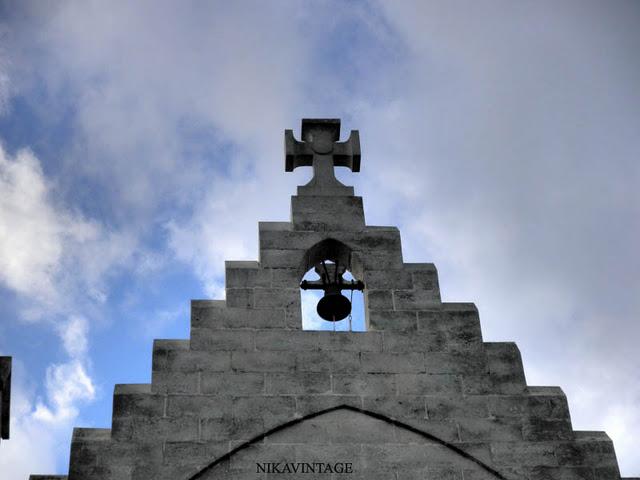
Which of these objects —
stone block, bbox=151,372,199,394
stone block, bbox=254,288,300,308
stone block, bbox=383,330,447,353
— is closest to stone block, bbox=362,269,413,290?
stone block, bbox=383,330,447,353

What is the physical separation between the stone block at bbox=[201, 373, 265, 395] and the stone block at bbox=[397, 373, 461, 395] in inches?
67.0

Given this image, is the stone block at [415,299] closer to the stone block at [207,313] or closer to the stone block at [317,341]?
the stone block at [317,341]

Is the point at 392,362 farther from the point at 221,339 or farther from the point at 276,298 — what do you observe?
the point at 221,339

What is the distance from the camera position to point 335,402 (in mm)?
13055

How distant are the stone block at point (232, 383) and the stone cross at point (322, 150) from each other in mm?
3561

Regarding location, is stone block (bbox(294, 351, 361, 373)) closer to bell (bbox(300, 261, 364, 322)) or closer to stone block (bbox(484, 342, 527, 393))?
stone block (bbox(484, 342, 527, 393))

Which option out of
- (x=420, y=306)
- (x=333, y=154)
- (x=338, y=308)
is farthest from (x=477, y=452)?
(x=333, y=154)

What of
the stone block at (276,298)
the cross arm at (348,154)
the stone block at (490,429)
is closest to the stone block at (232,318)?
the stone block at (276,298)

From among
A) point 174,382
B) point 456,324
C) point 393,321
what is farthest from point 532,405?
point 174,382

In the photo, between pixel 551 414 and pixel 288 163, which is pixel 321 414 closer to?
pixel 551 414

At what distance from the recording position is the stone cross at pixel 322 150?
1586cm

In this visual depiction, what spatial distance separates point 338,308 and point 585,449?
4189 millimetres

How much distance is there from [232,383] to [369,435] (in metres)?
1.73

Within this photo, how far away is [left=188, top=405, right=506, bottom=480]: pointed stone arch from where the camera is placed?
1251cm
